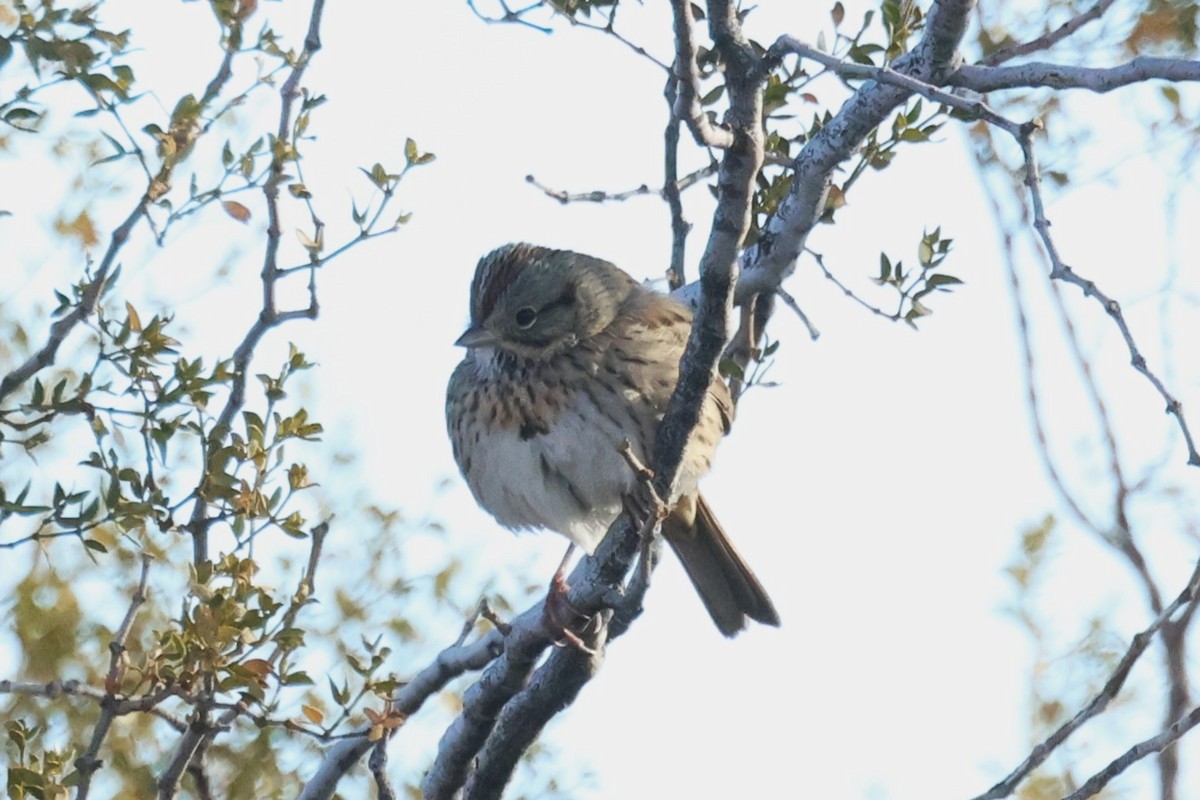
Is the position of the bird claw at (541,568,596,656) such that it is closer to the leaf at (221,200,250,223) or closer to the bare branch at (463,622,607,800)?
the bare branch at (463,622,607,800)

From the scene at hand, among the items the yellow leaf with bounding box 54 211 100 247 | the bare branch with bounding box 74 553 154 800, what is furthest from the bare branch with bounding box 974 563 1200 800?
the yellow leaf with bounding box 54 211 100 247

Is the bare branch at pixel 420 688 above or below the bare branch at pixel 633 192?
below

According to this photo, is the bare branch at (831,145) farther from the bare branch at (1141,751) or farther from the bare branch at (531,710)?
the bare branch at (1141,751)

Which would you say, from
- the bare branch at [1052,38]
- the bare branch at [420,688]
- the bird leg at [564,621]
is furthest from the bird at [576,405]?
the bare branch at [1052,38]

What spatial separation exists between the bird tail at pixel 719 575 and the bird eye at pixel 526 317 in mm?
937

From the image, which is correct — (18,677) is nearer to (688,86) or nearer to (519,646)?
(519,646)

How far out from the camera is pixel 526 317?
6.13m

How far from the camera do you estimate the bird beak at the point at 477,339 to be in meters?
6.03

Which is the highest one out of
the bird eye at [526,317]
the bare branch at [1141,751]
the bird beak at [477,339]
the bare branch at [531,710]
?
the bird eye at [526,317]

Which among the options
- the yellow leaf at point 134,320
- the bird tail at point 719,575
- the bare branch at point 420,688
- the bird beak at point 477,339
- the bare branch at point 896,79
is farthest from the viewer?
the bird tail at point 719,575

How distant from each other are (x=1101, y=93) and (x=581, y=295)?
3.02m

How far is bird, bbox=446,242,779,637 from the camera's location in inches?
222

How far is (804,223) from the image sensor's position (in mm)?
4949

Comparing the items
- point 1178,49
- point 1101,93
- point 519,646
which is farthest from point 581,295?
point 1101,93
